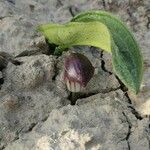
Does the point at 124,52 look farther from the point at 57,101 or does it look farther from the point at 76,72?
the point at 57,101

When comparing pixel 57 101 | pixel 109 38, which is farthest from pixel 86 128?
pixel 109 38

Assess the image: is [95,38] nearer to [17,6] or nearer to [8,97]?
[8,97]

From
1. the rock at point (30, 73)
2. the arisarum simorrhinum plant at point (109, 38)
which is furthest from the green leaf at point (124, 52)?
the rock at point (30, 73)

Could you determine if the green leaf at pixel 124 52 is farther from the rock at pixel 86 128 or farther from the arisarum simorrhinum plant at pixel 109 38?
the rock at pixel 86 128

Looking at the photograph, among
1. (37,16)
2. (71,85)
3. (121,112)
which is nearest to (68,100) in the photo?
(71,85)

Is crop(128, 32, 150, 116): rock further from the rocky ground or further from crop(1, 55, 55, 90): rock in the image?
crop(1, 55, 55, 90): rock

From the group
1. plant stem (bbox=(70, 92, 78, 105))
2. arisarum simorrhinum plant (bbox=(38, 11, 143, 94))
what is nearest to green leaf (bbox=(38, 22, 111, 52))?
arisarum simorrhinum plant (bbox=(38, 11, 143, 94))

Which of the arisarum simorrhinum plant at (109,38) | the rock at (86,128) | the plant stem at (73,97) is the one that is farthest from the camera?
the plant stem at (73,97)
